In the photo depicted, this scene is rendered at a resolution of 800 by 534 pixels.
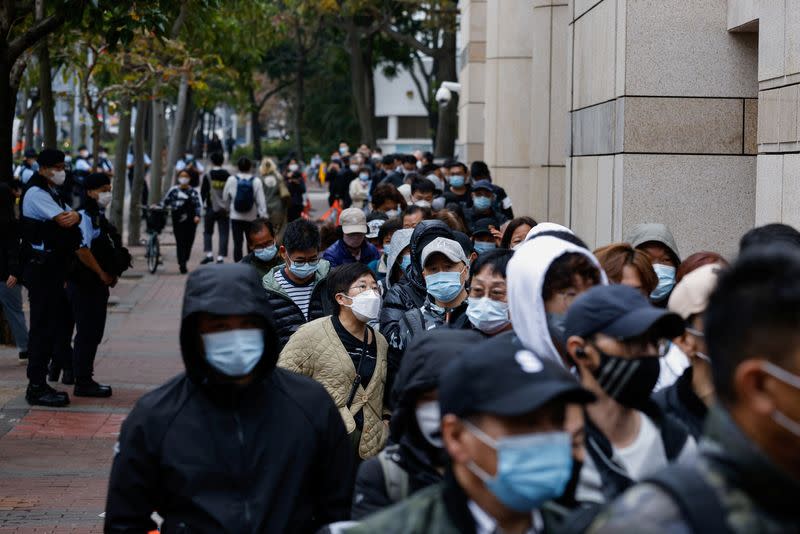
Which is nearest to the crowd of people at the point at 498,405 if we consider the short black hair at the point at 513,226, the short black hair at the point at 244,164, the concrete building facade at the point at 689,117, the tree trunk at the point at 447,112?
the short black hair at the point at 513,226

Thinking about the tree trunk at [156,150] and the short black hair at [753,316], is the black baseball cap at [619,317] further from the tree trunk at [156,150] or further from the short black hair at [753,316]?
the tree trunk at [156,150]

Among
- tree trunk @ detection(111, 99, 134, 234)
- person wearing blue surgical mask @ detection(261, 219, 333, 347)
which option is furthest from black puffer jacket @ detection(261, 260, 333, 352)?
tree trunk @ detection(111, 99, 134, 234)

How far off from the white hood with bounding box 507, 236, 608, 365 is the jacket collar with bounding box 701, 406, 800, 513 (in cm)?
193

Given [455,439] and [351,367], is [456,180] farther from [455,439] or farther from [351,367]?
[455,439]

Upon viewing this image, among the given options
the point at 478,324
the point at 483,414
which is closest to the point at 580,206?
the point at 478,324

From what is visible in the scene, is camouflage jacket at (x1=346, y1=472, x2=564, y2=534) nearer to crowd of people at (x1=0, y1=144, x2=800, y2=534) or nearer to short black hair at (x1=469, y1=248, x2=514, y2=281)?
crowd of people at (x1=0, y1=144, x2=800, y2=534)

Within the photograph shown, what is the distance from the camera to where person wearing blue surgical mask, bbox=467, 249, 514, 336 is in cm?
579

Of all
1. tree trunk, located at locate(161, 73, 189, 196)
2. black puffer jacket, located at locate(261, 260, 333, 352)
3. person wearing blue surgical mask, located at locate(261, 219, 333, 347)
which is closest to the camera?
black puffer jacket, located at locate(261, 260, 333, 352)

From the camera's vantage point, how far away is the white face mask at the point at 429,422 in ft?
12.5

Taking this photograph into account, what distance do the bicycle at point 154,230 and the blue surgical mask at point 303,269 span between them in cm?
1588

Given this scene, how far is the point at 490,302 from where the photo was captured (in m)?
5.80

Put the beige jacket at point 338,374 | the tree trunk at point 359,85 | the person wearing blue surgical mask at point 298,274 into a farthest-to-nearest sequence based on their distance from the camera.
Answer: the tree trunk at point 359,85 < the person wearing blue surgical mask at point 298,274 < the beige jacket at point 338,374

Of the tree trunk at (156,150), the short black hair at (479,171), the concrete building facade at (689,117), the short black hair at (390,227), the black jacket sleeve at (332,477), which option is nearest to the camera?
the black jacket sleeve at (332,477)

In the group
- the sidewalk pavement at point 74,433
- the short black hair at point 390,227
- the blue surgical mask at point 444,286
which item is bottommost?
the sidewalk pavement at point 74,433
